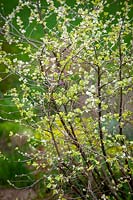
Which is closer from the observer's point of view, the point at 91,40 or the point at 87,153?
the point at 91,40

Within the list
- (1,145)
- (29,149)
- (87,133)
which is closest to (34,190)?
(29,149)

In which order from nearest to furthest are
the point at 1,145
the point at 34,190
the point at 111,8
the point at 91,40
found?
the point at 91,40 → the point at 34,190 → the point at 1,145 → the point at 111,8

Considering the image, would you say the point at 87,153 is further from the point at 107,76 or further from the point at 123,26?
the point at 123,26

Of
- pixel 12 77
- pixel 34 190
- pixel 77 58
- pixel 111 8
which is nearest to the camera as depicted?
pixel 77 58

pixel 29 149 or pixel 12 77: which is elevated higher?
pixel 12 77

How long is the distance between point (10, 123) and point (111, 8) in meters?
3.09

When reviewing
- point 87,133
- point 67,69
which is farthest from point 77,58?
point 87,133

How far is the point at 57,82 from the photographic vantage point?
3.43m

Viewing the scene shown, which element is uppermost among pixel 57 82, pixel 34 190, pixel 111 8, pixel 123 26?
pixel 111 8

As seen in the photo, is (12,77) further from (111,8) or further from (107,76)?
(107,76)

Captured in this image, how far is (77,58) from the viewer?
354cm

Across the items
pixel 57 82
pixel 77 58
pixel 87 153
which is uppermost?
pixel 77 58

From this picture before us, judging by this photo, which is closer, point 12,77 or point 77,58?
point 77,58

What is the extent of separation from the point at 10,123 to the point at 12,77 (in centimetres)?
102
